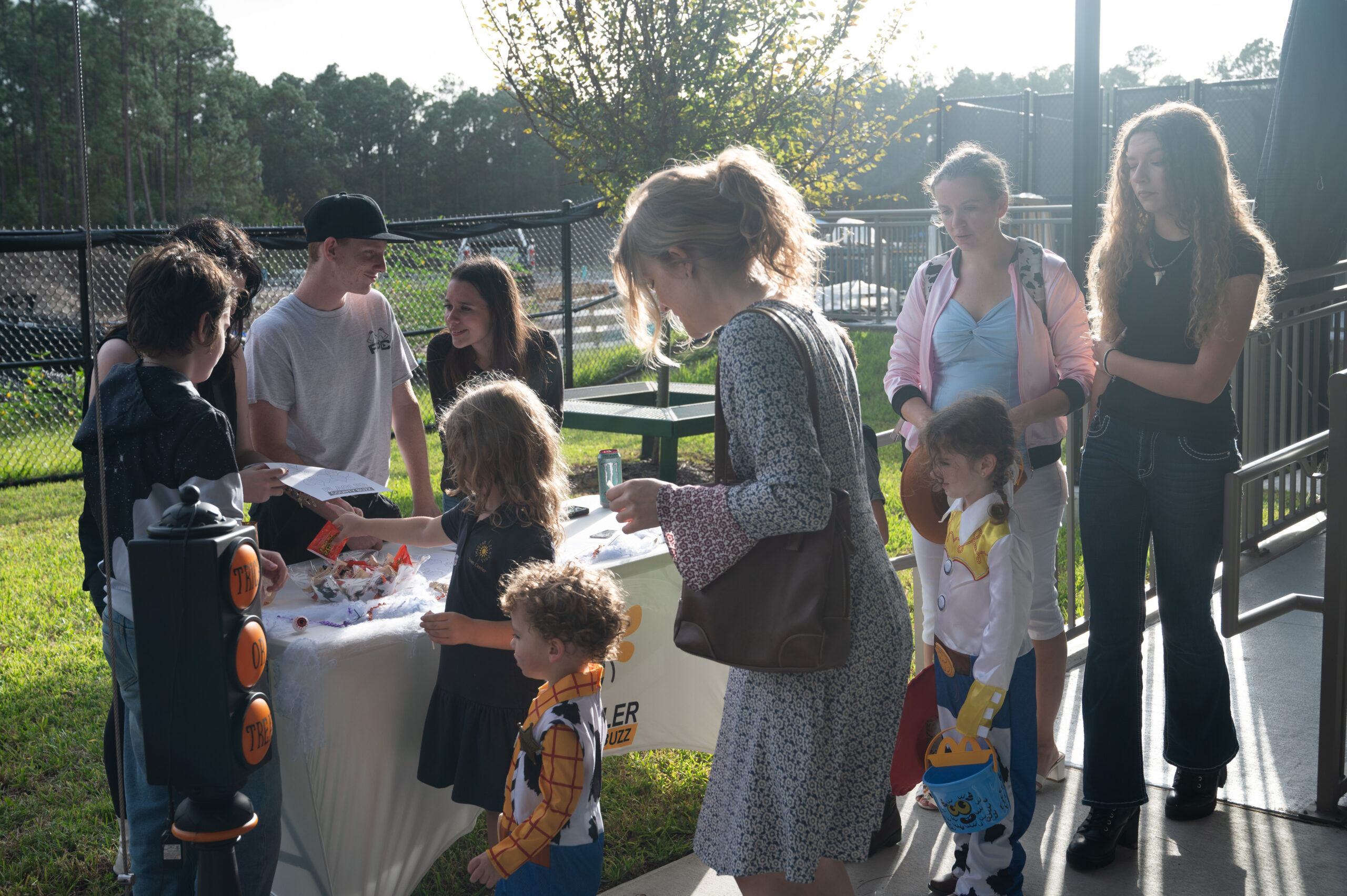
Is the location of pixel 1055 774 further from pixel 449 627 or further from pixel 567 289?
pixel 567 289

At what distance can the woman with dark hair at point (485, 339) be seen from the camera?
3750 mm

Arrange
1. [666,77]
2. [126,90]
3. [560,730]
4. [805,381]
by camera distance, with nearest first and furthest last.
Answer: [805,381] → [560,730] → [666,77] → [126,90]

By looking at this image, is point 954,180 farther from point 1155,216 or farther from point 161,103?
point 161,103

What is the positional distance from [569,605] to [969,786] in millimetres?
1005

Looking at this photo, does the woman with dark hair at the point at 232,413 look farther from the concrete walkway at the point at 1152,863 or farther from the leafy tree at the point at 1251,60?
the leafy tree at the point at 1251,60

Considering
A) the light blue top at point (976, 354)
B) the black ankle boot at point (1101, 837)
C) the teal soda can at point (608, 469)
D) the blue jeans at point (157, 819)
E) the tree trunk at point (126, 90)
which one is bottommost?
the black ankle boot at point (1101, 837)

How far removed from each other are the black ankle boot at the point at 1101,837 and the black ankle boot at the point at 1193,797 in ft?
0.83

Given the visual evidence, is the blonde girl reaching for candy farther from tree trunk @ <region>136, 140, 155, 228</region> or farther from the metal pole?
tree trunk @ <region>136, 140, 155, 228</region>

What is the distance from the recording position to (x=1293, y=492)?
11.4ft

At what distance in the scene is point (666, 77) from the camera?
718 cm

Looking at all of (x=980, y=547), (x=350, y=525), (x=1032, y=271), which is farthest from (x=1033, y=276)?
(x=350, y=525)

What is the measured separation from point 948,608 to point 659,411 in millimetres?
3570

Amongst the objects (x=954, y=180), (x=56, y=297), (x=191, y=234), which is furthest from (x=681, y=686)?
(x=56, y=297)

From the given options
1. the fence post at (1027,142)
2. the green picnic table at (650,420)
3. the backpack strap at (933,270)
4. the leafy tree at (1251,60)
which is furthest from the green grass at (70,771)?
the leafy tree at (1251,60)
